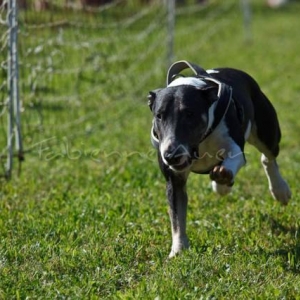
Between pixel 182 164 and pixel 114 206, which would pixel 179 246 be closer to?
pixel 182 164

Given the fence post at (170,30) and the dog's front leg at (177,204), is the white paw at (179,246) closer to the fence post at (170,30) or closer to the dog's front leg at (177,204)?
the dog's front leg at (177,204)

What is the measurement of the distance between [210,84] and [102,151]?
3183mm

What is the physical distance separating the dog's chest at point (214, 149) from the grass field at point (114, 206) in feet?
1.58

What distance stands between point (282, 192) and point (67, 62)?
5.35m

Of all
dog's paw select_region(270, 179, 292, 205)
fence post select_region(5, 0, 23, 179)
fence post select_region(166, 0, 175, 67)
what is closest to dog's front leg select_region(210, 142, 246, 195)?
dog's paw select_region(270, 179, 292, 205)

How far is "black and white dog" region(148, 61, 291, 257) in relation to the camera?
418cm

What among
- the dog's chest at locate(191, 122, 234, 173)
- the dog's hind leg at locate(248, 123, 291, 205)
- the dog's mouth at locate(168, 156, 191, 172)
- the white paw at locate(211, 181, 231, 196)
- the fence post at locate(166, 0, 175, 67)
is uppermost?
the dog's mouth at locate(168, 156, 191, 172)

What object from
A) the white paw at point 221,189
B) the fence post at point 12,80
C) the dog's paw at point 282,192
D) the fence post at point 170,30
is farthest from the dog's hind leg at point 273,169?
the fence post at point 170,30

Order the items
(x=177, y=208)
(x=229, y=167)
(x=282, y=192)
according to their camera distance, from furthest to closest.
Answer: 1. (x=282, y=192)
2. (x=177, y=208)
3. (x=229, y=167)

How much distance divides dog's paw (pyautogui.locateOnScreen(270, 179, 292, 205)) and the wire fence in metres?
2.13

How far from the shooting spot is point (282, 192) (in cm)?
566

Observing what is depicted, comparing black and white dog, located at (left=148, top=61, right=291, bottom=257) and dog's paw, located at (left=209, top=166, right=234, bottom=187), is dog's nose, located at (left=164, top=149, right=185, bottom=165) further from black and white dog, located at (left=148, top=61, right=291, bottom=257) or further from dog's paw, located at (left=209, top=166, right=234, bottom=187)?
dog's paw, located at (left=209, top=166, right=234, bottom=187)

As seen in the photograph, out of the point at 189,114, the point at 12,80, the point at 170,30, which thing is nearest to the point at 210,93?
the point at 189,114

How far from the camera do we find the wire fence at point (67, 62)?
6.62m
